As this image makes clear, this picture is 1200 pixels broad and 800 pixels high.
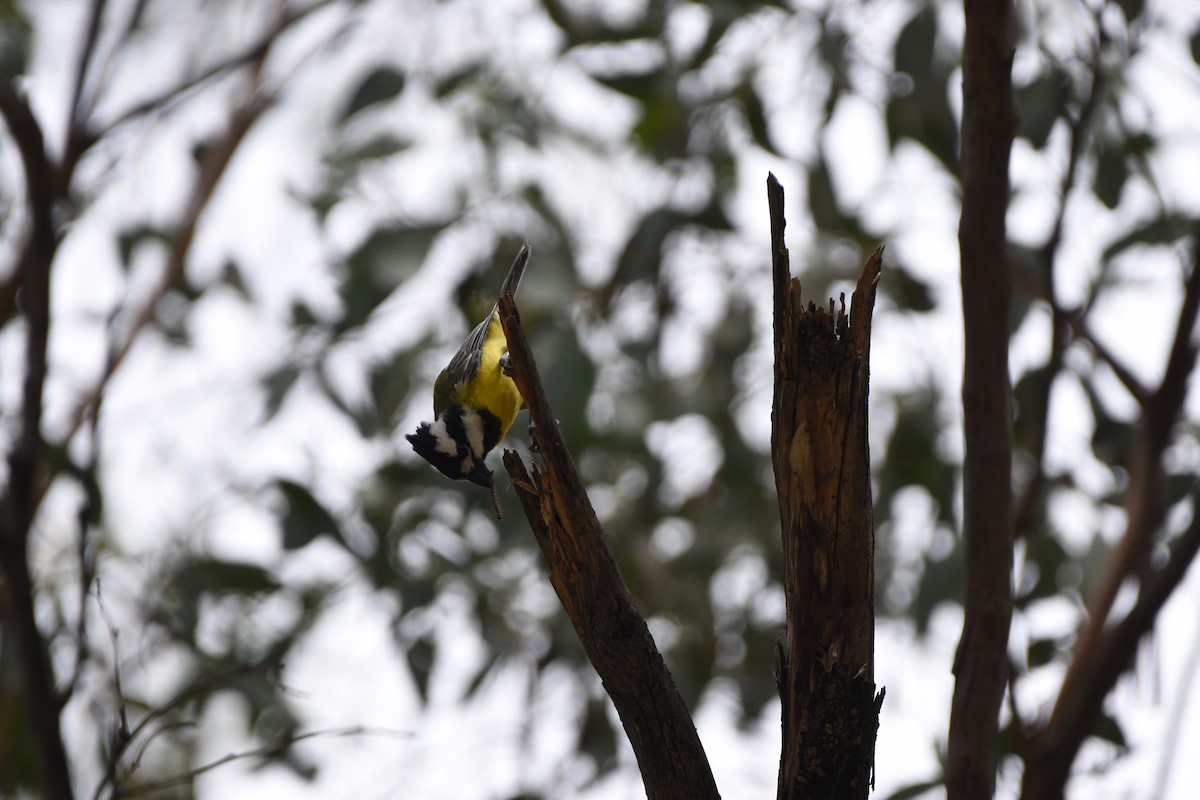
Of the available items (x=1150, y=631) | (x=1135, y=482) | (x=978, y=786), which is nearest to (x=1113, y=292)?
(x=1135, y=482)

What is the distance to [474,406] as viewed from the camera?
2.41 m

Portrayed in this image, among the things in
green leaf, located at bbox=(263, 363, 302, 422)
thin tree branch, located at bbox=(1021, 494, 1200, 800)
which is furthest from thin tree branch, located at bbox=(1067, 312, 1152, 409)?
green leaf, located at bbox=(263, 363, 302, 422)

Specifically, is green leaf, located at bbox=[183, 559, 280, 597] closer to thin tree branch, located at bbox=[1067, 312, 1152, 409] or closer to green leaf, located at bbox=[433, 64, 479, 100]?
green leaf, located at bbox=[433, 64, 479, 100]

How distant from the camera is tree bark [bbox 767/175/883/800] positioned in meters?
1.13

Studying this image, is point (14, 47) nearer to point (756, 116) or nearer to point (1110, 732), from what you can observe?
point (756, 116)

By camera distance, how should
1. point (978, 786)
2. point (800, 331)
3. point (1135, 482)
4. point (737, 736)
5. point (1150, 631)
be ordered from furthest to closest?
point (737, 736) → point (1135, 482) → point (1150, 631) → point (978, 786) → point (800, 331)

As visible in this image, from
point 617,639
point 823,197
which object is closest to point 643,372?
point 823,197

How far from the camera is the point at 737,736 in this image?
345cm

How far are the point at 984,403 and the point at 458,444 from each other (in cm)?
94

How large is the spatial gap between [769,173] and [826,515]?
0.34 m

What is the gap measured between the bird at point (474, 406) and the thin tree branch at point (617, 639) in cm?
73

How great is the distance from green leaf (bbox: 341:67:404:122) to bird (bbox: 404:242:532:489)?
23.4 inches

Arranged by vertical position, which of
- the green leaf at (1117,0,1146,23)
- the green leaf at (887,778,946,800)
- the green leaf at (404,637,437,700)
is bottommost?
the green leaf at (404,637,437,700)

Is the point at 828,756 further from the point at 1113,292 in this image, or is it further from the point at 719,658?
the point at 719,658
